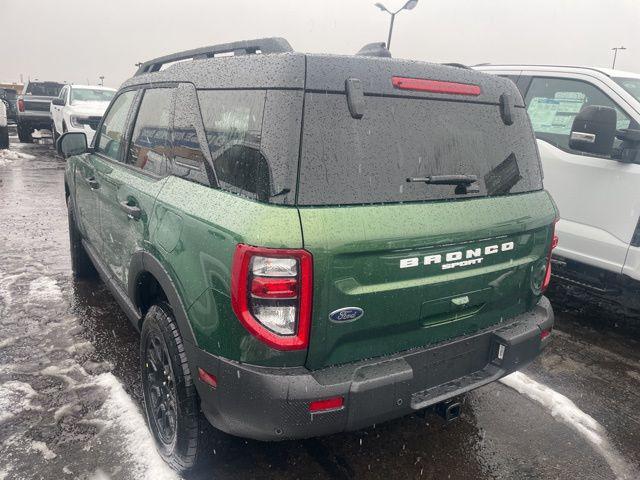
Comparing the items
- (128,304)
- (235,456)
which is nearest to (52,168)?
(128,304)

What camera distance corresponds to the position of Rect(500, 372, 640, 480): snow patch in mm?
2743

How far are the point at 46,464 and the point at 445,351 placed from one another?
203 centimetres

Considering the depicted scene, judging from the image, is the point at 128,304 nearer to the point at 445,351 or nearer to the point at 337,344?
the point at 337,344

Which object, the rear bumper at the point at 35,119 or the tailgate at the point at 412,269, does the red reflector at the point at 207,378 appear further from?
the rear bumper at the point at 35,119

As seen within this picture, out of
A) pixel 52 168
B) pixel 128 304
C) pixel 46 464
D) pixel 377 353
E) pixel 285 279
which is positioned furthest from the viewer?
pixel 52 168

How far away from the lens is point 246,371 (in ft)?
6.19

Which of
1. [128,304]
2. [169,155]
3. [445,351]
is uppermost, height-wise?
[169,155]

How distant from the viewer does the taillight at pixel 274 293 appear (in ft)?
5.85

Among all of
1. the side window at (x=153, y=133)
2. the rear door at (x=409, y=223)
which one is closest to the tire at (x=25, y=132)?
the side window at (x=153, y=133)

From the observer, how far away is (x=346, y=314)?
6.22 ft

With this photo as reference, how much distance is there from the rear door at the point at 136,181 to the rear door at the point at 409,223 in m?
1.05

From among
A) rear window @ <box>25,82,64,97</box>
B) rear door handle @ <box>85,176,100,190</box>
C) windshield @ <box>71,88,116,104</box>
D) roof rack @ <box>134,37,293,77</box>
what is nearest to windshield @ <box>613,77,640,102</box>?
roof rack @ <box>134,37,293,77</box>

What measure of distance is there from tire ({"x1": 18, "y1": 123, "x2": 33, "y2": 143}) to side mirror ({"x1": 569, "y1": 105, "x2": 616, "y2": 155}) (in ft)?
58.4

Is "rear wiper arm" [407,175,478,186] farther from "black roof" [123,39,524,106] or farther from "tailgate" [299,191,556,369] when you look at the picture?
"black roof" [123,39,524,106]
